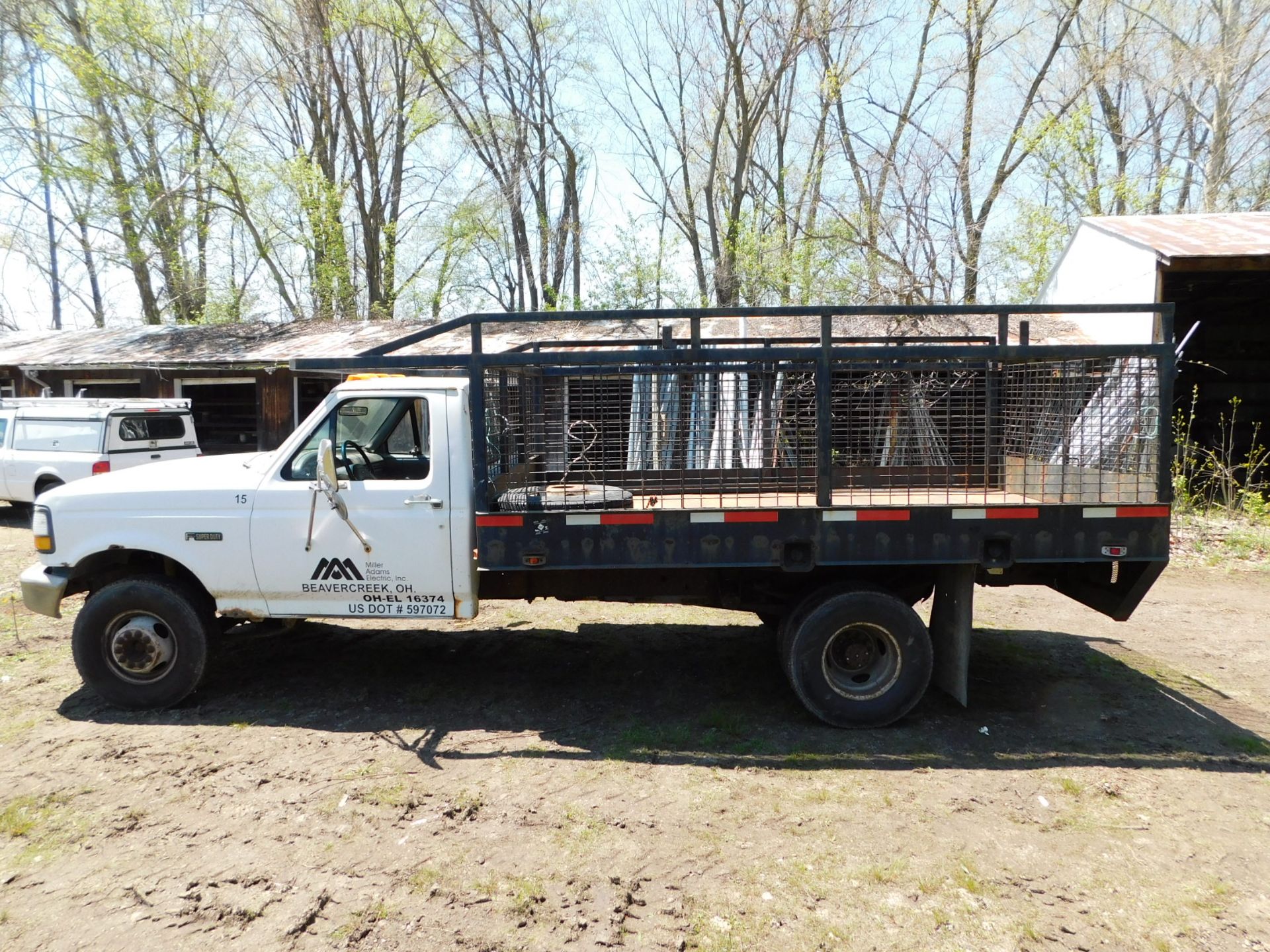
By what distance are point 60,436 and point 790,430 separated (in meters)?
11.9

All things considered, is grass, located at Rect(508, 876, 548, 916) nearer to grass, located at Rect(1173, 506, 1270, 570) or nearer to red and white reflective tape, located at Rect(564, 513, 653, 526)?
red and white reflective tape, located at Rect(564, 513, 653, 526)

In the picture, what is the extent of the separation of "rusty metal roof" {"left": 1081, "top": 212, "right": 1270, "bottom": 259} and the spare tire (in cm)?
922

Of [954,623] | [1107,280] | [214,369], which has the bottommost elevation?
[954,623]

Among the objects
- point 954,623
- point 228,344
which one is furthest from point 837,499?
point 228,344

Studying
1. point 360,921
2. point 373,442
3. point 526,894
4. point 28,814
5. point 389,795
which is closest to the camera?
point 360,921

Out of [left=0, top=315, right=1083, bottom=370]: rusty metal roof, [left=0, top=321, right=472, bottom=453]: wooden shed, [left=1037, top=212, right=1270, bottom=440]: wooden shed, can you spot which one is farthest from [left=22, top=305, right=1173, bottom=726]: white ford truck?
[left=0, top=321, right=472, bottom=453]: wooden shed

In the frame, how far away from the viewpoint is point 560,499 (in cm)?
478

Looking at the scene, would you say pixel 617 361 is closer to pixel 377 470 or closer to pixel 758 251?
pixel 377 470

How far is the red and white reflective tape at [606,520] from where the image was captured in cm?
466

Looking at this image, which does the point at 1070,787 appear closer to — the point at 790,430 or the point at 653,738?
the point at 653,738

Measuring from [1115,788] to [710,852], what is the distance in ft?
7.18

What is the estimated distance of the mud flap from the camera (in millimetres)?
4918

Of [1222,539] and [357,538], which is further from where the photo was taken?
[1222,539]

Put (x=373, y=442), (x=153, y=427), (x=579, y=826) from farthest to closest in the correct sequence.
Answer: (x=153, y=427)
(x=373, y=442)
(x=579, y=826)
